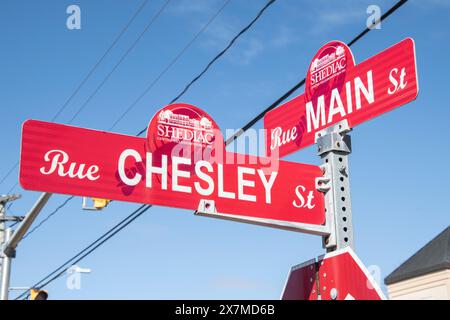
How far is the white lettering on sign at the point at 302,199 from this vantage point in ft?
18.0

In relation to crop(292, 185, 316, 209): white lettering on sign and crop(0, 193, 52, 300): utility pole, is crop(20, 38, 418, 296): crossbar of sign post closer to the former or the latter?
crop(292, 185, 316, 209): white lettering on sign

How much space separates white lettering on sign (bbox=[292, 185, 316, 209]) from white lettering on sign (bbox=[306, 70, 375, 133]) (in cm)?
55

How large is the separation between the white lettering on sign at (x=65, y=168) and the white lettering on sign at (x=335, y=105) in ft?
6.00

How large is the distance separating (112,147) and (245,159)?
1045mm

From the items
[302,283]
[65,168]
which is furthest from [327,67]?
[65,168]

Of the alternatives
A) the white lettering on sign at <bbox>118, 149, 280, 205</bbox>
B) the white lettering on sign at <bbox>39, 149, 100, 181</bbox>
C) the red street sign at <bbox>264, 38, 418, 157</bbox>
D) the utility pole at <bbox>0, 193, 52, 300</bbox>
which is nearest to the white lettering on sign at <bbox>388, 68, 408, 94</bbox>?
the red street sign at <bbox>264, 38, 418, 157</bbox>

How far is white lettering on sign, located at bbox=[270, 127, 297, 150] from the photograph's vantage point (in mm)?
6051

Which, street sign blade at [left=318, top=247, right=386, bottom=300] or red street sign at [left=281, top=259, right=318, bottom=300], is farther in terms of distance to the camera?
red street sign at [left=281, top=259, right=318, bottom=300]

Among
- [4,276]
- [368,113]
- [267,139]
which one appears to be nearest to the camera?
[368,113]

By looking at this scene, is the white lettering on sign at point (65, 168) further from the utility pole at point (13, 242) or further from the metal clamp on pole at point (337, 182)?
the utility pole at point (13, 242)

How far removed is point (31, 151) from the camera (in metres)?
5.02

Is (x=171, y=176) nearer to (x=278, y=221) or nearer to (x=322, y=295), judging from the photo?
(x=278, y=221)

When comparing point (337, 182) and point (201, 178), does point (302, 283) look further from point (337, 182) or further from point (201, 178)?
point (201, 178)
